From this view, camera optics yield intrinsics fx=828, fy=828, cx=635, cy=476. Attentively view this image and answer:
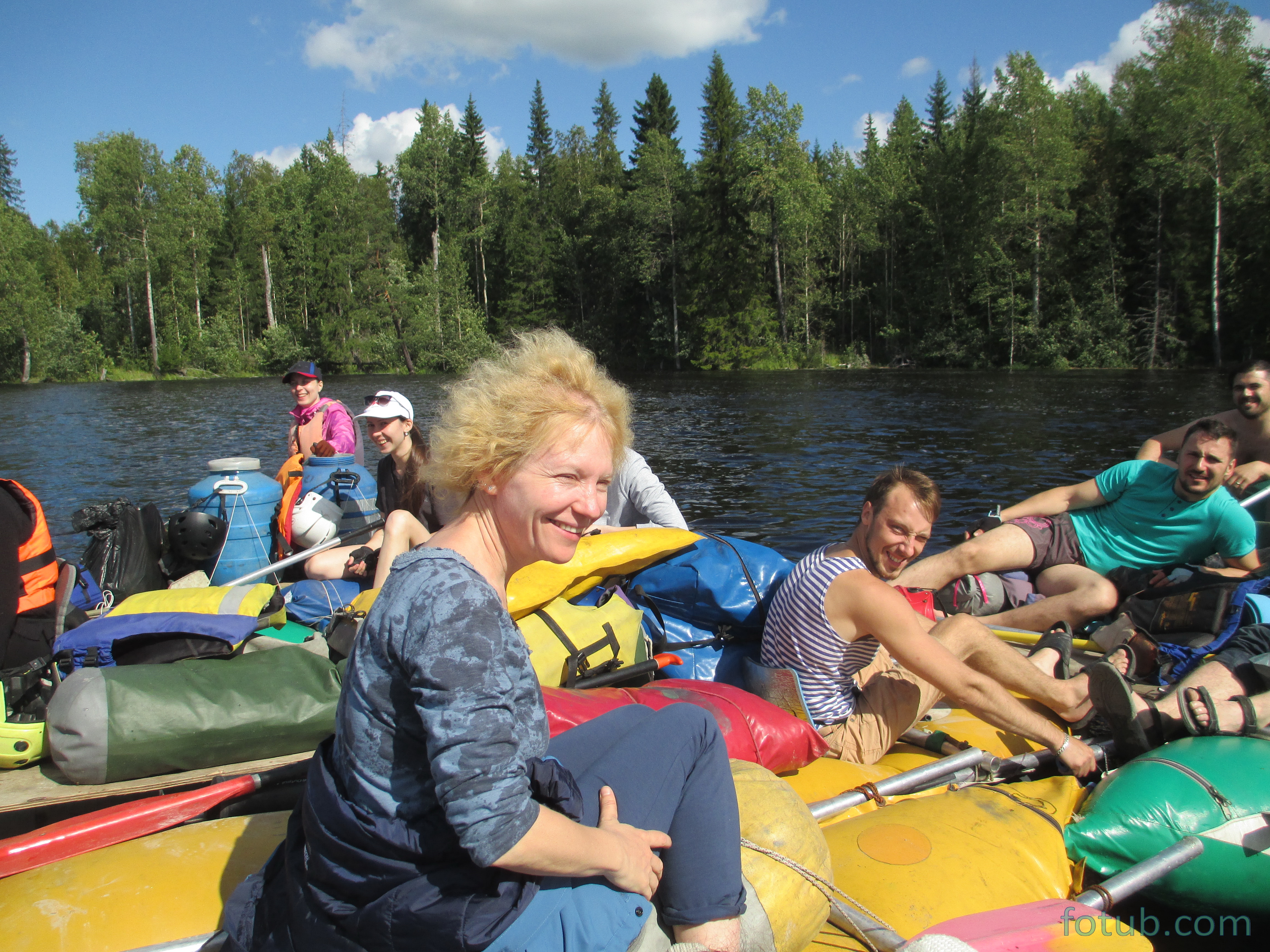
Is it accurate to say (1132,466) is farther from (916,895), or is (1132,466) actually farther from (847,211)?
(847,211)

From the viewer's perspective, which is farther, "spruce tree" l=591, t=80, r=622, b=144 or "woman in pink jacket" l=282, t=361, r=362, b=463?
"spruce tree" l=591, t=80, r=622, b=144

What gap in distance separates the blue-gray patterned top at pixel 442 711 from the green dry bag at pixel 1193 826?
6.75ft

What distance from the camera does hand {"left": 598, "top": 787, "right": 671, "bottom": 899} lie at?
4.84ft

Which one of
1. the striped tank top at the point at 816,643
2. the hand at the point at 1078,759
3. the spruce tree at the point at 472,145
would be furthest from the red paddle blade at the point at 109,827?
the spruce tree at the point at 472,145

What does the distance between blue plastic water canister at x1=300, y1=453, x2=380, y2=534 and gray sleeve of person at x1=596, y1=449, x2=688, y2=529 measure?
171 cm

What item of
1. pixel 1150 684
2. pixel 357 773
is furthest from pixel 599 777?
pixel 1150 684

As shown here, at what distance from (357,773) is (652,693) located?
159 centimetres

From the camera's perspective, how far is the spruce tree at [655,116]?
49.0 m

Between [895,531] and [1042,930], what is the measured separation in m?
1.33

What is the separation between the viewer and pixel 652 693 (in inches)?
110

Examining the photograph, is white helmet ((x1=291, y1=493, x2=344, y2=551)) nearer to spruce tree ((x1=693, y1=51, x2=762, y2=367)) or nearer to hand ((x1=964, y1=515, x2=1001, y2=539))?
hand ((x1=964, y1=515, x2=1001, y2=539))

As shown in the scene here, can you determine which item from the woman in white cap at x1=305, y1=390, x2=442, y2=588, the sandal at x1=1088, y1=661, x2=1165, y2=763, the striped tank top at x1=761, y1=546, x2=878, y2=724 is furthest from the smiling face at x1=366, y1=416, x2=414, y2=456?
the sandal at x1=1088, y1=661, x2=1165, y2=763

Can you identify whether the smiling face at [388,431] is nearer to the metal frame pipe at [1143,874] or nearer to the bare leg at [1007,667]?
the bare leg at [1007,667]

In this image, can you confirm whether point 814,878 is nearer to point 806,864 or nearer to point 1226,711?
point 806,864
